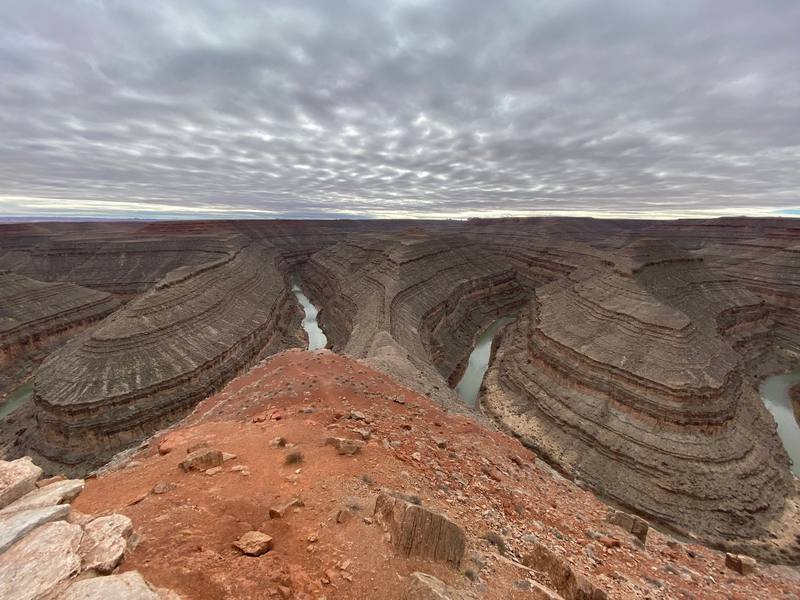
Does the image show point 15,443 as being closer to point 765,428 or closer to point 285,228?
point 765,428

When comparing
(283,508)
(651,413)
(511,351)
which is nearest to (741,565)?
(283,508)

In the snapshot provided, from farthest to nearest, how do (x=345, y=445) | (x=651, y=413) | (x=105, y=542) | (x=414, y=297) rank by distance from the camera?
(x=414, y=297) → (x=651, y=413) → (x=345, y=445) → (x=105, y=542)

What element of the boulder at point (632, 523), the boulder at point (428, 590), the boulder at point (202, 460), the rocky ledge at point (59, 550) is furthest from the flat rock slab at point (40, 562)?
the boulder at point (632, 523)

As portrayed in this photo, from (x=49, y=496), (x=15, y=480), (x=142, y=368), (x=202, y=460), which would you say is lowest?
(x=142, y=368)

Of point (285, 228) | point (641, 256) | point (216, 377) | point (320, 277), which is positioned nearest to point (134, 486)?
point (216, 377)

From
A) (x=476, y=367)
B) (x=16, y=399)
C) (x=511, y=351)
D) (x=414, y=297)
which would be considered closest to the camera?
(x=16, y=399)

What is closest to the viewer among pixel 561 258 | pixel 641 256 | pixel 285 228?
pixel 641 256

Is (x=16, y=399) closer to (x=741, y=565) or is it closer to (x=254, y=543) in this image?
(x=254, y=543)
